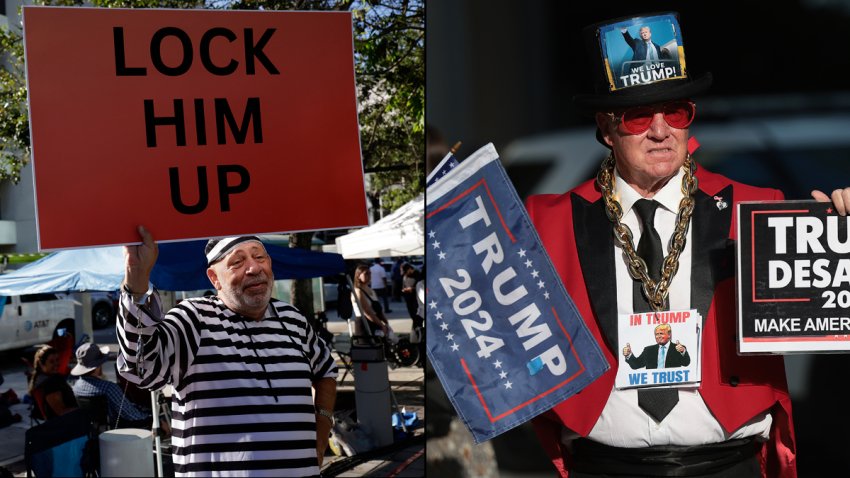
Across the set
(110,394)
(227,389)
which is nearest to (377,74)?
(110,394)

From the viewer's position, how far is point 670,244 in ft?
12.1

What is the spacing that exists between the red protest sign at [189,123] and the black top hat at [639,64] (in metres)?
1.17

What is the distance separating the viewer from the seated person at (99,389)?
23.2 feet

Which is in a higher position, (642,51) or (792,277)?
(642,51)

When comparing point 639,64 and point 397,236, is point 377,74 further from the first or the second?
point 639,64

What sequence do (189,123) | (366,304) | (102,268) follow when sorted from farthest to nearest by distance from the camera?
(366,304) → (102,268) → (189,123)

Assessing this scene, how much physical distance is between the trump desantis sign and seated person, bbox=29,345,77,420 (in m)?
5.55

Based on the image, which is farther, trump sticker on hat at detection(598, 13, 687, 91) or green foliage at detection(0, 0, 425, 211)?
green foliage at detection(0, 0, 425, 211)

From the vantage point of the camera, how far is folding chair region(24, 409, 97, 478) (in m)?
5.17

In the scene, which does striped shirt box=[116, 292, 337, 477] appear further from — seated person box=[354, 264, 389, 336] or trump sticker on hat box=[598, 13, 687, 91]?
seated person box=[354, 264, 389, 336]

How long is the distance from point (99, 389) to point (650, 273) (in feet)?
16.9

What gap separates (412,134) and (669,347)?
8.69 m

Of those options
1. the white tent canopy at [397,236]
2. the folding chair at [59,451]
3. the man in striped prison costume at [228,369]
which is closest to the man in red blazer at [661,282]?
the man in striped prison costume at [228,369]

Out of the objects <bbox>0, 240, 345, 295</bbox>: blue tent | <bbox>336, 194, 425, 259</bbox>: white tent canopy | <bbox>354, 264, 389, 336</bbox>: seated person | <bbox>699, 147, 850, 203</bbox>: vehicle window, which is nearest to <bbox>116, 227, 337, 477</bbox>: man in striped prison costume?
<bbox>699, 147, 850, 203</bbox>: vehicle window
